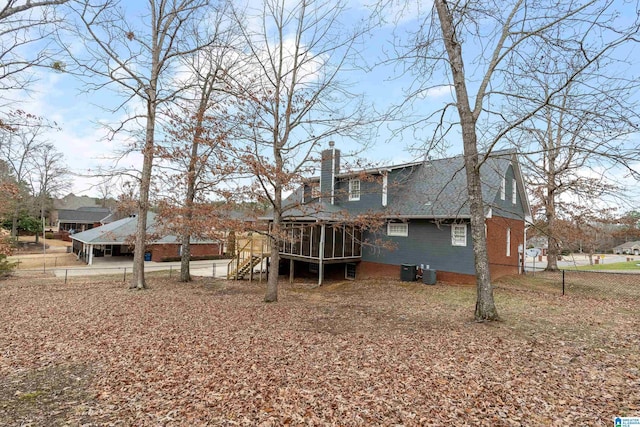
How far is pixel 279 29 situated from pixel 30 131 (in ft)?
28.9

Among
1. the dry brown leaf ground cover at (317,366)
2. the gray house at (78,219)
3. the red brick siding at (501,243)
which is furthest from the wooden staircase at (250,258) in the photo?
the gray house at (78,219)

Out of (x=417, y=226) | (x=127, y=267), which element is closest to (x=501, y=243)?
(x=417, y=226)

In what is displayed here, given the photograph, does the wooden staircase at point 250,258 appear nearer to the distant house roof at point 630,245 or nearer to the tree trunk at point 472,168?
the tree trunk at point 472,168

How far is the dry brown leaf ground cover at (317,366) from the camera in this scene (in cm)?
402

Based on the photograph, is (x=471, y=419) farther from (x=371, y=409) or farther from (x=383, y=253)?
(x=383, y=253)

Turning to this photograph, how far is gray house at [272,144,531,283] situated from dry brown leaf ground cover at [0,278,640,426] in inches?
205

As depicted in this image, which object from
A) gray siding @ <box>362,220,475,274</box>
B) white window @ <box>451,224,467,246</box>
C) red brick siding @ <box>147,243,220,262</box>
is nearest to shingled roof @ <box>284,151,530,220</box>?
white window @ <box>451,224,467,246</box>

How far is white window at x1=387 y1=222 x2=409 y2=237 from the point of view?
16.6m

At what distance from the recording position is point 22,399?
4387 mm

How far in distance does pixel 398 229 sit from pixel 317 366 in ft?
40.5

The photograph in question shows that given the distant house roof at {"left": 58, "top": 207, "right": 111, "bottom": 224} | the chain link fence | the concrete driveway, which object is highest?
the distant house roof at {"left": 58, "top": 207, "right": 111, "bottom": 224}

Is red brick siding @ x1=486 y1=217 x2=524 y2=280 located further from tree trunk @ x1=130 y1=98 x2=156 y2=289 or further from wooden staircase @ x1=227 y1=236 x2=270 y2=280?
tree trunk @ x1=130 y1=98 x2=156 y2=289

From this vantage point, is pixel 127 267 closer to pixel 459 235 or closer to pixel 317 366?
pixel 459 235

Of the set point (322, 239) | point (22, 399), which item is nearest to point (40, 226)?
point (322, 239)
